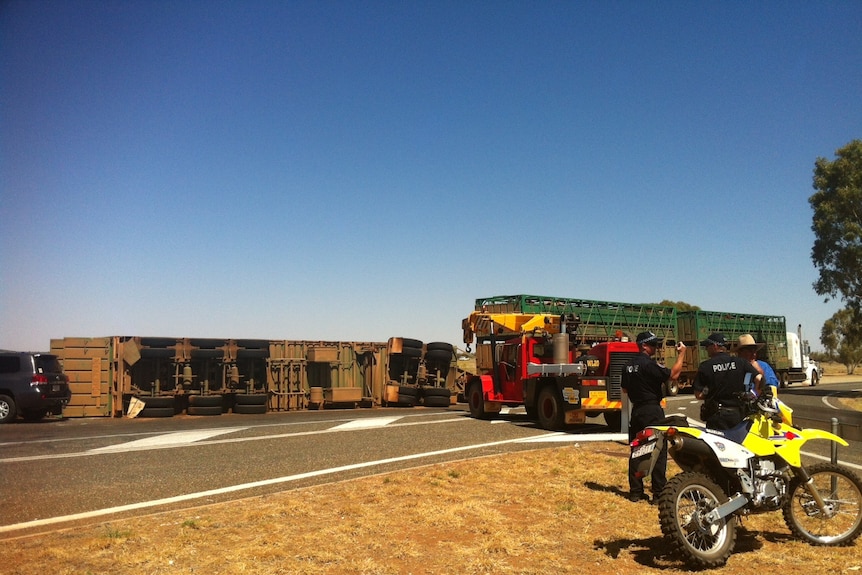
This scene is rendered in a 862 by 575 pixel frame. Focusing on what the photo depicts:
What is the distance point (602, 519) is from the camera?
7.00 m

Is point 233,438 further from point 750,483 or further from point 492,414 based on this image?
point 750,483

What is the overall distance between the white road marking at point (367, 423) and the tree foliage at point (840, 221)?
108 ft

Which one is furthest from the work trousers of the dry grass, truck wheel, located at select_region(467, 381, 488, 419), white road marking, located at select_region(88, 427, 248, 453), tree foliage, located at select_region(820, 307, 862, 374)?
tree foliage, located at select_region(820, 307, 862, 374)

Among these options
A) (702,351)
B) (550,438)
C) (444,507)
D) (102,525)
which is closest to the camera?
(102,525)

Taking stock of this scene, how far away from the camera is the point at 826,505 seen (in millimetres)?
6059

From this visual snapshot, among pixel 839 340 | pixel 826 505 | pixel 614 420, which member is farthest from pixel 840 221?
Result: pixel 839 340

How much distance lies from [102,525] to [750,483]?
20.3 feet

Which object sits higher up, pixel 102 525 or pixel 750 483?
pixel 750 483

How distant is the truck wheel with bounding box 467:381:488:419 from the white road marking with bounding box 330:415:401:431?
2091 millimetres

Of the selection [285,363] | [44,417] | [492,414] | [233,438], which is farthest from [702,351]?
[44,417]

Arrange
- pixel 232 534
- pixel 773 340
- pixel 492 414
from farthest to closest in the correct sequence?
pixel 773 340, pixel 492 414, pixel 232 534

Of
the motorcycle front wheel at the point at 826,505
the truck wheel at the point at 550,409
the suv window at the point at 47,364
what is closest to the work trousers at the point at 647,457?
the motorcycle front wheel at the point at 826,505

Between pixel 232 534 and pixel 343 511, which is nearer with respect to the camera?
pixel 232 534

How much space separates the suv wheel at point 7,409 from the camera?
57.7ft
